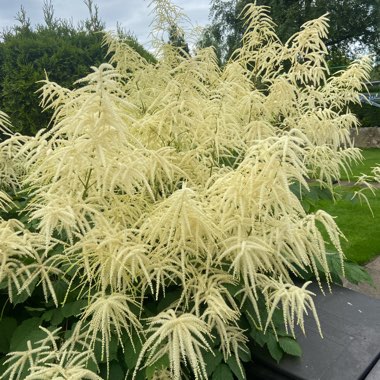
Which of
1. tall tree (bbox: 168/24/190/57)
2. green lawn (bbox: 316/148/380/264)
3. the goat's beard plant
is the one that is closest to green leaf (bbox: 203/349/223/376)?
the goat's beard plant

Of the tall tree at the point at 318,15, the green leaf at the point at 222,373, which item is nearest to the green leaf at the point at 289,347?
the green leaf at the point at 222,373

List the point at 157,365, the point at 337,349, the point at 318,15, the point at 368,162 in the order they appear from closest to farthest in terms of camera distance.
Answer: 1. the point at 157,365
2. the point at 337,349
3. the point at 368,162
4. the point at 318,15

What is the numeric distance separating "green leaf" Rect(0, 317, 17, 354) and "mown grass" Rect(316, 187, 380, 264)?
2.40m

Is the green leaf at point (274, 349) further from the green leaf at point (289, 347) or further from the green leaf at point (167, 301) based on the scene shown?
the green leaf at point (167, 301)

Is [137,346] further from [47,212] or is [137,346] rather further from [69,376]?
[47,212]

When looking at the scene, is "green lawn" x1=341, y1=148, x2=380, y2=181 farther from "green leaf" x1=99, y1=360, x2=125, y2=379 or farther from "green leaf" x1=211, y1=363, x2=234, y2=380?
"green leaf" x1=99, y1=360, x2=125, y2=379

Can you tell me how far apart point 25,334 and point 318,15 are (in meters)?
14.1

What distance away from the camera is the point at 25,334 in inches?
52.4

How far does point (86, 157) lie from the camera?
123 centimetres

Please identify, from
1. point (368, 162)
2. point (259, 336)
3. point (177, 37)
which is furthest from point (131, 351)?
point (368, 162)

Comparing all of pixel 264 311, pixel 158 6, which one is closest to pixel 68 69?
pixel 158 6

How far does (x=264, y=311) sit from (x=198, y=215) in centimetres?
51

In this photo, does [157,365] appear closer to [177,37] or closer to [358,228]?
[177,37]

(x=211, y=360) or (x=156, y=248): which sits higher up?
(x=156, y=248)
